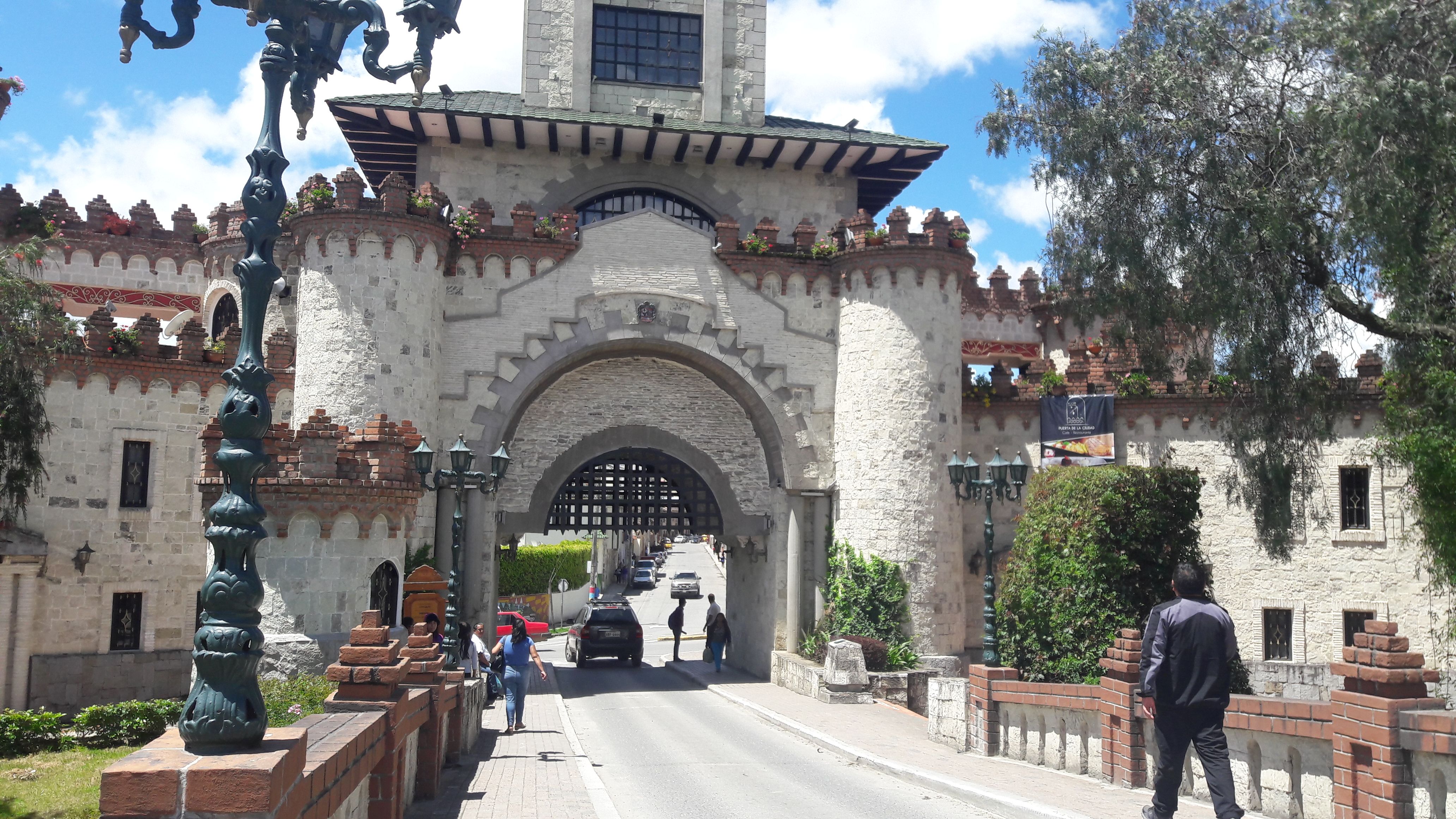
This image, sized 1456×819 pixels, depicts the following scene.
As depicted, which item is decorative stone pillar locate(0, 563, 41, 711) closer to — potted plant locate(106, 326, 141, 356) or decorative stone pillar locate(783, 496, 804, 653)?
potted plant locate(106, 326, 141, 356)

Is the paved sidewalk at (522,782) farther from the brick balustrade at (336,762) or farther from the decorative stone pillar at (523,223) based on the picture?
the decorative stone pillar at (523,223)

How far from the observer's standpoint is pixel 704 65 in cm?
2703

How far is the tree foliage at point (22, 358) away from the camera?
13.1 metres

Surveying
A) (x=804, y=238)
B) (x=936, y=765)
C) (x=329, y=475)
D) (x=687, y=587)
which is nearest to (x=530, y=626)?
(x=804, y=238)

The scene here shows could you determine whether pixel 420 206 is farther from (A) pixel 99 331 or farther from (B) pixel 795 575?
(B) pixel 795 575

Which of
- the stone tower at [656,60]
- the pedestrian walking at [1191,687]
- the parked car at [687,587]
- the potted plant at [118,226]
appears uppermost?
the stone tower at [656,60]

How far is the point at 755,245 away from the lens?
23641 millimetres

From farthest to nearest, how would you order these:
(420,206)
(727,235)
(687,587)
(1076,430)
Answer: (687,587)
(1076,430)
(727,235)
(420,206)

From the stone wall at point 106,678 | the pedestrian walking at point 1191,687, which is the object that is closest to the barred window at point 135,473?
the stone wall at point 106,678

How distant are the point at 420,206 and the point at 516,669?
967 centimetres

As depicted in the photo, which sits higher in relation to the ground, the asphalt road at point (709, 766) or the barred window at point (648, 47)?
the barred window at point (648, 47)

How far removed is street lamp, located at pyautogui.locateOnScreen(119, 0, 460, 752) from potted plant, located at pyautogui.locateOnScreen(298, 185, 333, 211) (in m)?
14.6

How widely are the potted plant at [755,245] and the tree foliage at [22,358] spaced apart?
501 inches

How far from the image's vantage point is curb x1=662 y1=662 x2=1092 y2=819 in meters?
9.96
